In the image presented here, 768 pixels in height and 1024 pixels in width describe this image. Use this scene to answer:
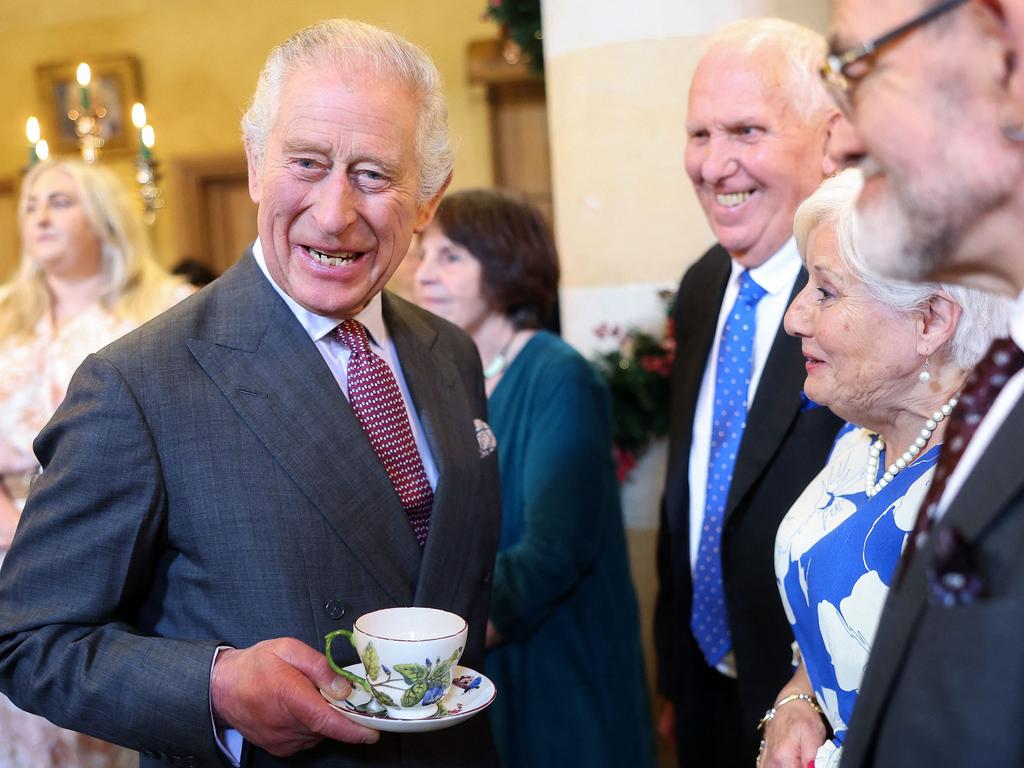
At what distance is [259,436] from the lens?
1.49m

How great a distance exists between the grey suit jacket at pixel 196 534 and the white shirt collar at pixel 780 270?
975mm

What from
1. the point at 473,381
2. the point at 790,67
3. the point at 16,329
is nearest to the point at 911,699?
the point at 473,381

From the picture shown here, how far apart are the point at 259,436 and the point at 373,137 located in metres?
0.48

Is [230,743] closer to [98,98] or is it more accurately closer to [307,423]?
[307,423]

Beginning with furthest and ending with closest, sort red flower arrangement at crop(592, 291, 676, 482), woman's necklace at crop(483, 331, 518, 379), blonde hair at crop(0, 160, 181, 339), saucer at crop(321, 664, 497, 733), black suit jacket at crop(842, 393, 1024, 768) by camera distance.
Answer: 1. blonde hair at crop(0, 160, 181, 339)
2. red flower arrangement at crop(592, 291, 676, 482)
3. woman's necklace at crop(483, 331, 518, 379)
4. saucer at crop(321, 664, 497, 733)
5. black suit jacket at crop(842, 393, 1024, 768)

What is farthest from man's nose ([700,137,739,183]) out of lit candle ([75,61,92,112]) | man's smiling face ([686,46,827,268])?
lit candle ([75,61,92,112])

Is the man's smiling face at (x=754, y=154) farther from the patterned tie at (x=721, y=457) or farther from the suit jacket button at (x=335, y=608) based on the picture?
the suit jacket button at (x=335, y=608)

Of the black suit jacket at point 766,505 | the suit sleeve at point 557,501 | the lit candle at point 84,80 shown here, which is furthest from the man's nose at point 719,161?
the lit candle at point 84,80

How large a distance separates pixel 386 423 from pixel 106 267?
2.10 m

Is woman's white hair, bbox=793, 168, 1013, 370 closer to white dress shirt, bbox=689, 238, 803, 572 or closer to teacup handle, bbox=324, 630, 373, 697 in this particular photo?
white dress shirt, bbox=689, 238, 803, 572

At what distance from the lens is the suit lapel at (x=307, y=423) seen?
1.50m

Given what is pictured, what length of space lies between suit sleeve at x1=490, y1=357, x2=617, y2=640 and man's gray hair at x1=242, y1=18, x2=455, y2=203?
1.00 meters

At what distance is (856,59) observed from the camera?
0.90 metres

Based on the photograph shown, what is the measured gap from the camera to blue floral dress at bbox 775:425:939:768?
1402 mm
